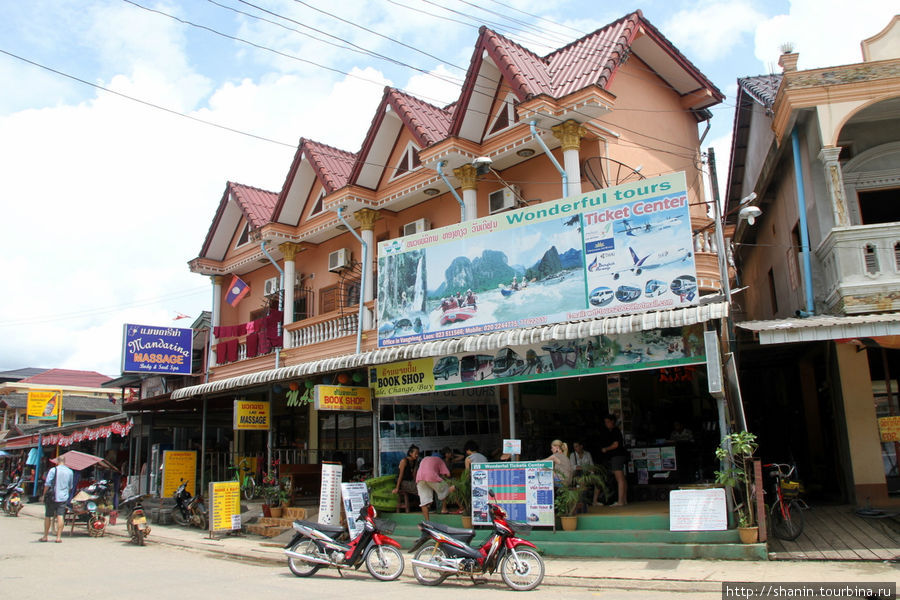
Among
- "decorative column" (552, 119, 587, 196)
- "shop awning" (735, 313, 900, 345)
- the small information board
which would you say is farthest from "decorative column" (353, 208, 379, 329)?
"shop awning" (735, 313, 900, 345)

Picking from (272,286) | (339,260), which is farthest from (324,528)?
(272,286)

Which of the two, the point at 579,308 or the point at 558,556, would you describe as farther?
the point at 579,308

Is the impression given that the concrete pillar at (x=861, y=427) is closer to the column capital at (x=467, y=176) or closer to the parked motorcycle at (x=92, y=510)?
the column capital at (x=467, y=176)

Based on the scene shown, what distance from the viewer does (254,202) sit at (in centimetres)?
2328

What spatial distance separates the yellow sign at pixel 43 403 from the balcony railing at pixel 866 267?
114 ft

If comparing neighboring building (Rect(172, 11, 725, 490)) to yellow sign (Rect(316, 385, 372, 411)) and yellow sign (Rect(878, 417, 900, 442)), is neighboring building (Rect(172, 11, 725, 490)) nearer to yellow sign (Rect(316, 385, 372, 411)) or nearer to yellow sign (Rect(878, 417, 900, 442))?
yellow sign (Rect(316, 385, 372, 411))

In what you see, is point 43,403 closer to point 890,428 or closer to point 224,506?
point 224,506

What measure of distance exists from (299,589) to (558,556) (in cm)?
411

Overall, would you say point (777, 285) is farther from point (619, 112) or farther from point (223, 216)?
point (223, 216)

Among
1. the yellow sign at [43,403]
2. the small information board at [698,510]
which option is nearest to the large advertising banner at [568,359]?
the small information board at [698,510]

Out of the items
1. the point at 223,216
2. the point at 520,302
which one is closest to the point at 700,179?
the point at 520,302

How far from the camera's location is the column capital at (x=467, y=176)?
1585cm

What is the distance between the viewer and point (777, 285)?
1783cm

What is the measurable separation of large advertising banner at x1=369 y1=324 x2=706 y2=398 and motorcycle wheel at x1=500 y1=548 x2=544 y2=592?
141 inches
